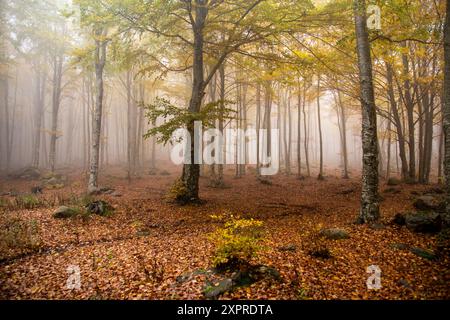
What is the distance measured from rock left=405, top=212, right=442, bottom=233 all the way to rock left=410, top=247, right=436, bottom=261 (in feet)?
4.20

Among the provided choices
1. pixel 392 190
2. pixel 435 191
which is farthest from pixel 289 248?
pixel 435 191

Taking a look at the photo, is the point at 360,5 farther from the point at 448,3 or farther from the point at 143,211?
the point at 143,211

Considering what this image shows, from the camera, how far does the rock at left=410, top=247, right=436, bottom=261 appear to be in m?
5.13

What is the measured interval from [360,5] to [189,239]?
322 inches

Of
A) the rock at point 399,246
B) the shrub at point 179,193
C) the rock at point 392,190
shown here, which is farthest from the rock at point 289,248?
the rock at point 392,190

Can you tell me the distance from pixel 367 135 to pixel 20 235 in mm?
10354

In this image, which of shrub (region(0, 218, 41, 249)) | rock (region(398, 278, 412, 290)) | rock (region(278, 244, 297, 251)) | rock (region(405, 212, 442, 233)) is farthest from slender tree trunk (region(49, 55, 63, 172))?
rock (region(398, 278, 412, 290))

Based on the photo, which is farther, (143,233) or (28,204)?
(28,204)

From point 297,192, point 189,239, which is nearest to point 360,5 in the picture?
point 189,239

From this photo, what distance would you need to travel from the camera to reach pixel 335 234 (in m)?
6.74

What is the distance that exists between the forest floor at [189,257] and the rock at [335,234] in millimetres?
226

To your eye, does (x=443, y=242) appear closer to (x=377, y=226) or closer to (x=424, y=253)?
(x=424, y=253)

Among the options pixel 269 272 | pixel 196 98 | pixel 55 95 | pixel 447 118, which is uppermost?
pixel 55 95
